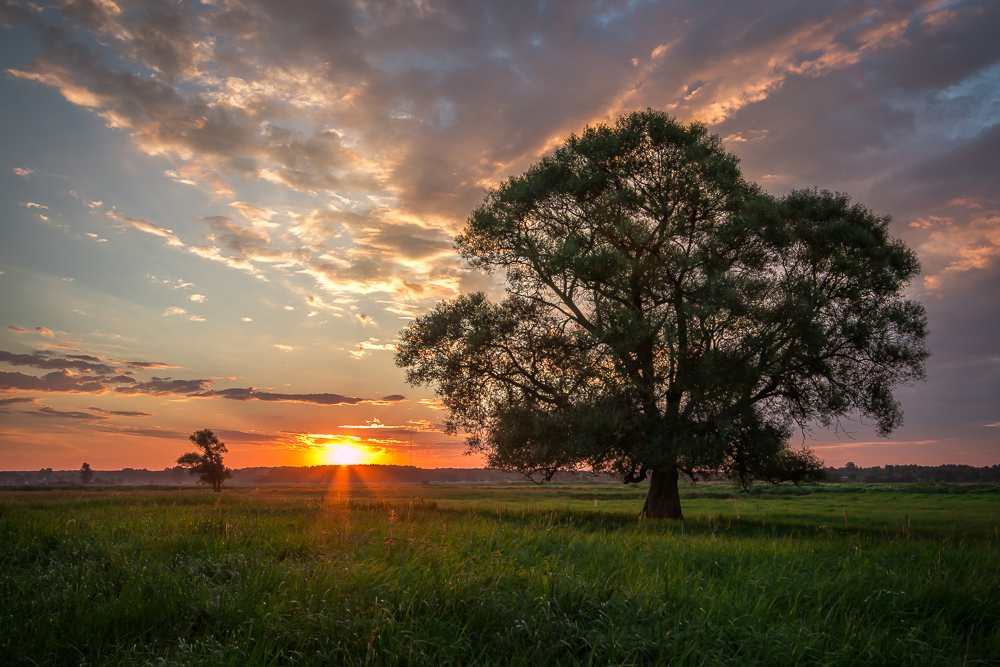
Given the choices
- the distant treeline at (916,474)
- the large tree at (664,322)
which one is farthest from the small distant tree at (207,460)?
the distant treeline at (916,474)

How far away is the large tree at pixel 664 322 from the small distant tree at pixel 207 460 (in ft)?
265

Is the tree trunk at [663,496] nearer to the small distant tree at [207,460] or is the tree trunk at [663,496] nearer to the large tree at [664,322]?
the large tree at [664,322]

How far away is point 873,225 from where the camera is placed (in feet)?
74.0

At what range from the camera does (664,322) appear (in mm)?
19766

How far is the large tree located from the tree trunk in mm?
63

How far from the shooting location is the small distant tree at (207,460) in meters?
88.2

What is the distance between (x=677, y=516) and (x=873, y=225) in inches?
581

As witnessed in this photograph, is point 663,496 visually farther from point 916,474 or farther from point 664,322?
point 916,474

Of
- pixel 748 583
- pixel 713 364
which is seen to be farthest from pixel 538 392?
pixel 748 583

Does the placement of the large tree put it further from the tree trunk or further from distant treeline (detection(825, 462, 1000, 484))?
distant treeline (detection(825, 462, 1000, 484))

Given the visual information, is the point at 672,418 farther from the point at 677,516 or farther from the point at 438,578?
the point at 438,578

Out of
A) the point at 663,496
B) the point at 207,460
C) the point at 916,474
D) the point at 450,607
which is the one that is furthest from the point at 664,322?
the point at 916,474

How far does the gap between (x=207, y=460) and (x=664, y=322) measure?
92.0m

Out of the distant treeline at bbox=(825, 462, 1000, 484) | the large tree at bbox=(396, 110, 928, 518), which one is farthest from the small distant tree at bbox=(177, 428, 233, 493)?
the distant treeline at bbox=(825, 462, 1000, 484)
